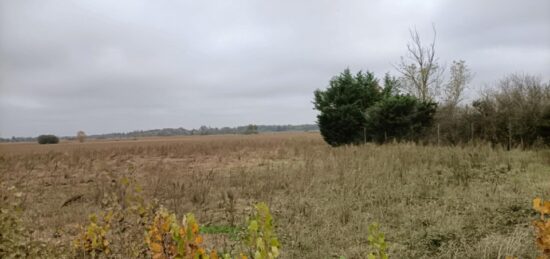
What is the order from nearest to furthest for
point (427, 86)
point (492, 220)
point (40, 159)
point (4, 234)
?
1. point (4, 234)
2. point (492, 220)
3. point (40, 159)
4. point (427, 86)

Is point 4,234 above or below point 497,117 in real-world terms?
below

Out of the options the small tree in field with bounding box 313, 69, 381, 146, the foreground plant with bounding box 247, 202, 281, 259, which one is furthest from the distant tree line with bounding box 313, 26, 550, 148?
the foreground plant with bounding box 247, 202, 281, 259

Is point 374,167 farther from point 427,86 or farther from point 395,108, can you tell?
point 427,86

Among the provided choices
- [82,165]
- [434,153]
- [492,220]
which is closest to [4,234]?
[492,220]

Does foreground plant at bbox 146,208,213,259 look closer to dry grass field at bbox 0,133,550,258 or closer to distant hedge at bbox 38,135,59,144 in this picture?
dry grass field at bbox 0,133,550,258

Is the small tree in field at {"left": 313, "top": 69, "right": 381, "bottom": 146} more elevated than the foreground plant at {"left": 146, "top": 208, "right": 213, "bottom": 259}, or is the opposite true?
the small tree in field at {"left": 313, "top": 69, "right": 381, "bottom": 146}

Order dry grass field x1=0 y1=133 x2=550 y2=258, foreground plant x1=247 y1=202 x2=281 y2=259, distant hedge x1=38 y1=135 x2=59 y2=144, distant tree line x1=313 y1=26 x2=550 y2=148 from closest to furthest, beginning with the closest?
1. foreground plant x1=247 y1=202 x2=281 y2=259
2. dry grass field x1=0 y1=133 x2=550 y2=258
3. distant tree line x1=313 y1=26 x2=550 y2=148
4. distant hedge x1=38 y1=135 x2=59 y2=144

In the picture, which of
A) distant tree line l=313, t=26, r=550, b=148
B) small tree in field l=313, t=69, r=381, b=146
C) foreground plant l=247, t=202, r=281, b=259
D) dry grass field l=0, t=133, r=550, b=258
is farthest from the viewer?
small tree in field l=313, t=69, r=381, b=146

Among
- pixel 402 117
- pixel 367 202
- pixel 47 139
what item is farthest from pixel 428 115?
pixel 47 139

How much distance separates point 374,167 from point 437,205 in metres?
2.90

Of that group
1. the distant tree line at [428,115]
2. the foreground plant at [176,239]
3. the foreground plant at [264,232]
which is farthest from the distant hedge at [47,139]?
the foreground plant at [264,232]

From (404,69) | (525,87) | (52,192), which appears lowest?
(52,192)

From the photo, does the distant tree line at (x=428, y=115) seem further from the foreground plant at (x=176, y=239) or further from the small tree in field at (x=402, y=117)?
the foreground plant at (x=176, y=239)

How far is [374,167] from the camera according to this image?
801cm
